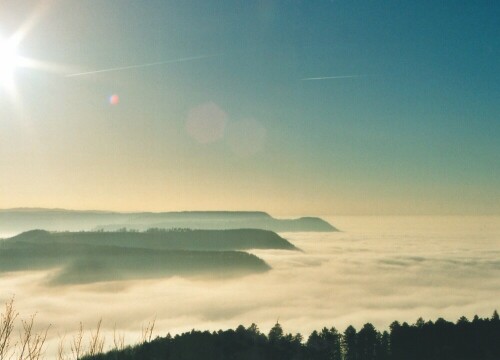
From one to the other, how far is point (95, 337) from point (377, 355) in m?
88.3

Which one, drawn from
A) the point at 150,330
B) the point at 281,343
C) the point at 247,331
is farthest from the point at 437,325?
the point at 150,330

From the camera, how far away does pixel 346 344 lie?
3885 inches

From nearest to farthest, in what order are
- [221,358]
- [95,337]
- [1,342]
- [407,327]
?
[1,342], [95,337], [221,358], [407,327]

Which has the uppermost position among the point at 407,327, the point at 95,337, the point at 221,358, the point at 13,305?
the point at 13,305

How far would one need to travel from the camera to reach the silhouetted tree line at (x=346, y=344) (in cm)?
9556

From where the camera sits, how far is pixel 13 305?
20375 mm

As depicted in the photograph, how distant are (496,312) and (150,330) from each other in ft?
349

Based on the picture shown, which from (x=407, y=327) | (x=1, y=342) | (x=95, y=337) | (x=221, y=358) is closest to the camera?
(x=1, y=342)

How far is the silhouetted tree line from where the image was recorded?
95562mm

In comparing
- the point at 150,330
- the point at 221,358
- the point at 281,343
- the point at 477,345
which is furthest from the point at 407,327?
the point at 150,330

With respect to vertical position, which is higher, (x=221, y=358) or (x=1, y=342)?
(x=1, y=342)

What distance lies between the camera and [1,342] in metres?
19.4

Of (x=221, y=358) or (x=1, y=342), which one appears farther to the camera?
(x=221, y=358)

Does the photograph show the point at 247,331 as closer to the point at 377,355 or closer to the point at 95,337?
the point at 377,355
